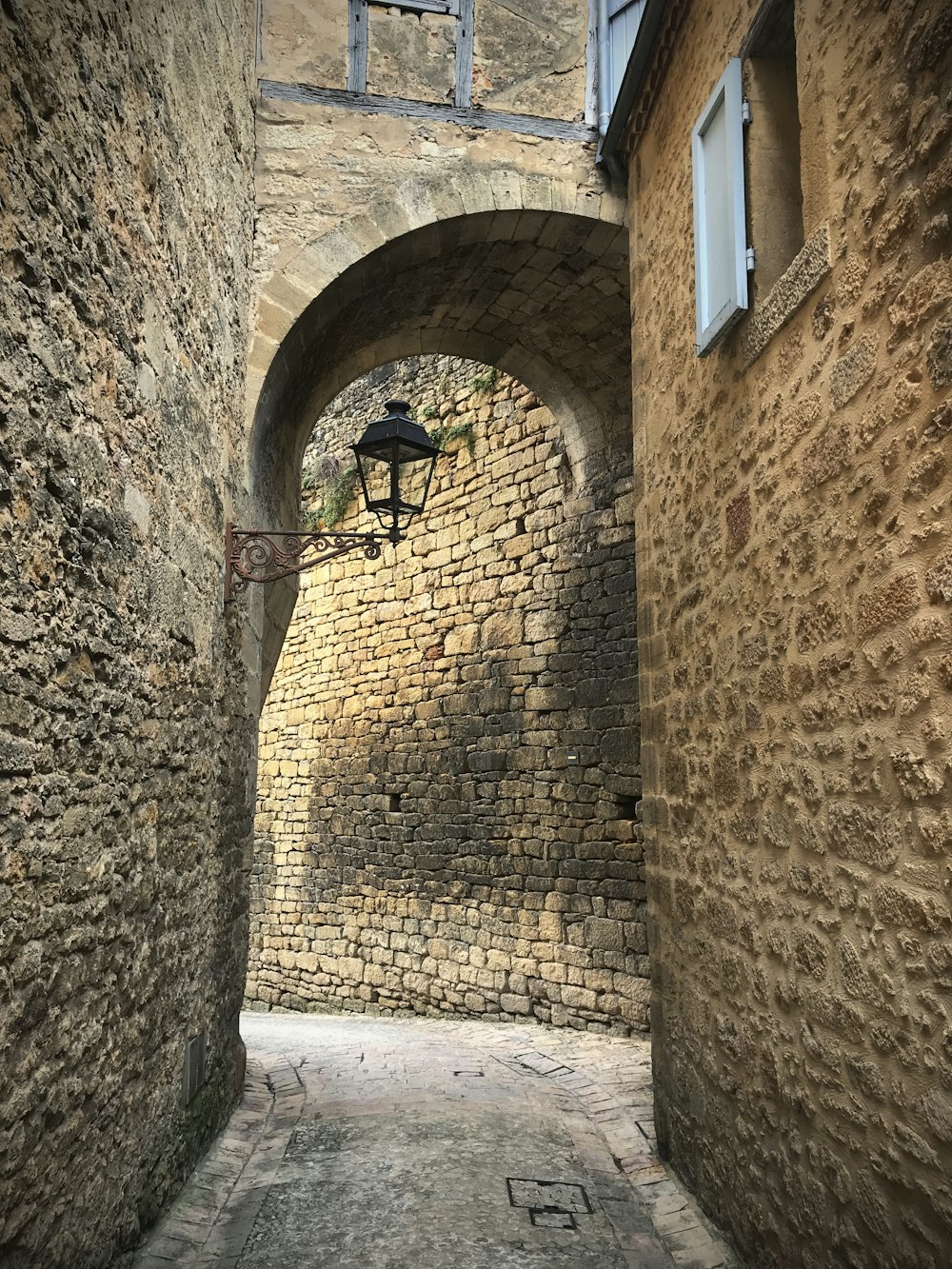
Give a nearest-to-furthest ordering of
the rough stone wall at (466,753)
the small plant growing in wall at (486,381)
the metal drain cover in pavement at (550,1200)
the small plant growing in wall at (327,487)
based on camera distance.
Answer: the metal drain cover in pavement at (550,1200)
the rough stone wall at (466,753)
the small plant growing in wall at (486,381)
the small plant growing in wall at (327,487)

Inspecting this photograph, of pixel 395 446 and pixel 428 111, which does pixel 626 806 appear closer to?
pixel 395 446

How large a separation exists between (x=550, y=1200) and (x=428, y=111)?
5.38 metres

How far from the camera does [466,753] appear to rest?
8.12m

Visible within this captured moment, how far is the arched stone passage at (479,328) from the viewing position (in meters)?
5.27

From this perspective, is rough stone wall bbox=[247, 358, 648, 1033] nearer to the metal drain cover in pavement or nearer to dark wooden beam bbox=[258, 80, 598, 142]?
dark wooden beam bbox=[258, 80, 598, 142]

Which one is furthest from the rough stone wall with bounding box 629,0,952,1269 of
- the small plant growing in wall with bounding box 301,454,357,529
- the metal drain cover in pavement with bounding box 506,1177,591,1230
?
the small plant growing in wall with bounding box 301,454,357,529

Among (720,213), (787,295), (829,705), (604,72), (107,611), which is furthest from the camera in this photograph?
(604,72)

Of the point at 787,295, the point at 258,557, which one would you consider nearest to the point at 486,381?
the point at 258,557

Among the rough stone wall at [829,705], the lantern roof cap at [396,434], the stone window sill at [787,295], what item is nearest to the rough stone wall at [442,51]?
the rough stone wall at [829,705]

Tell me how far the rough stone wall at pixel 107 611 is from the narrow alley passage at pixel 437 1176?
1.08 feet

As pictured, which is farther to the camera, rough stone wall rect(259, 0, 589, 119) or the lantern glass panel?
rough stone wall rect(259, 0, 589, 119)

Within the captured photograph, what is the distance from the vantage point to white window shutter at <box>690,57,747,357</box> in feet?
10.3

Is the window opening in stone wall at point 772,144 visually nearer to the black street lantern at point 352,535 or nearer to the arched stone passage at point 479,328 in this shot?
the black street lantern at point 352,535

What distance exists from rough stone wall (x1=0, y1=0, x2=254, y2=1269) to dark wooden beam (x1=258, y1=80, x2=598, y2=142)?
3.44 feet
